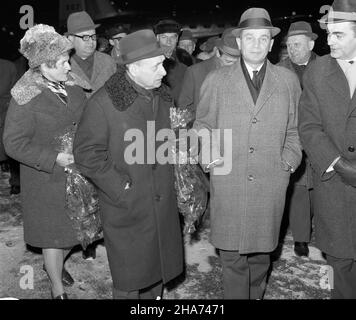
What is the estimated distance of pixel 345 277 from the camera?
3.35 meters

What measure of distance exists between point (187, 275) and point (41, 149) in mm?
2005

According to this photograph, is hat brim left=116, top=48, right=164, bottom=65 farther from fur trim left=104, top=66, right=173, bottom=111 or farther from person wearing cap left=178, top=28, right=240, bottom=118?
person wearing cap left=178, top=28, right=240, bottom=118

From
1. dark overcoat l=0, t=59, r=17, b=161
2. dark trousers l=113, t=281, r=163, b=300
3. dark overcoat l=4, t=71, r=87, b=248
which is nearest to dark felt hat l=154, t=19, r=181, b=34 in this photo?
dark overcoat l=4, t=71, r=87, b=248

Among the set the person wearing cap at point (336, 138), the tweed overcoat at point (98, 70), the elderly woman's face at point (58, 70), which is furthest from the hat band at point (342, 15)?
the tweed overcoat at point (98, 70)

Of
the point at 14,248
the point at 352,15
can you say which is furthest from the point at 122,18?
the point at 352,15

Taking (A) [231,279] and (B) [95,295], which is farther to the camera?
(B) [95,295]

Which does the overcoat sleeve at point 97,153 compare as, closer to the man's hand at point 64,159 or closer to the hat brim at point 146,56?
the hat brim at point 146,56

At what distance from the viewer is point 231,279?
3.57 metres

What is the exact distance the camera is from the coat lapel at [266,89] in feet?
11.0

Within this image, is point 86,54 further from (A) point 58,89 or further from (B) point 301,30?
(B) point 301,30

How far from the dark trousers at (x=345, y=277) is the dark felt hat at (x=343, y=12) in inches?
67.6

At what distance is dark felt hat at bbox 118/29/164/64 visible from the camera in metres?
2.93
